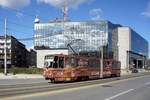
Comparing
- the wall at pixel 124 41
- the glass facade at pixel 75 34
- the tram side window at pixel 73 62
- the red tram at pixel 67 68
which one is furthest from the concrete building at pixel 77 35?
the tram side window at pixel 73 62

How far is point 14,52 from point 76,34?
29.8m

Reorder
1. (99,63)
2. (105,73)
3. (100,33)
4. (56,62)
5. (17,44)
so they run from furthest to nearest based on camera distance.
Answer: (17,44) → (100,33) → (105,73) → (99,63) → (56,62)

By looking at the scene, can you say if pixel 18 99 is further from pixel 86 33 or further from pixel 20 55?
pixel 20 55

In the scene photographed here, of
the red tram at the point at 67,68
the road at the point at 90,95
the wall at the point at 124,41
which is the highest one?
the wall at the point at 124,41

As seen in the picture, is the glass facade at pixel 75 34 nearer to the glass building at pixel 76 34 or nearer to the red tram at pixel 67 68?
the glass building at pixel 76 34

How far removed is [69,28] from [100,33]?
12888 mm

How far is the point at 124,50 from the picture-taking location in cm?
18212

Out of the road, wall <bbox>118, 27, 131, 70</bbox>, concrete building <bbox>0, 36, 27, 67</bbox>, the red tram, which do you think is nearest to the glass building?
concrete building <bbox>0, 36, 27, 67</bbox>

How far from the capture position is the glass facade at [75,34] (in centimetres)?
15650

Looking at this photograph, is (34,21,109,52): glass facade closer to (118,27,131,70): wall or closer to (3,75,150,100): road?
(118,27,131,70): wall

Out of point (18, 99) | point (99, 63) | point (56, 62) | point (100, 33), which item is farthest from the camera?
point (100, 33)

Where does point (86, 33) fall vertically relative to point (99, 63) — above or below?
above

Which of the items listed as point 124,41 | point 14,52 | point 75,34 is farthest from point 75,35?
point 124,41

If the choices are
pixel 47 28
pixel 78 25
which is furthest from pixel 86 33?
pixel 47 28
